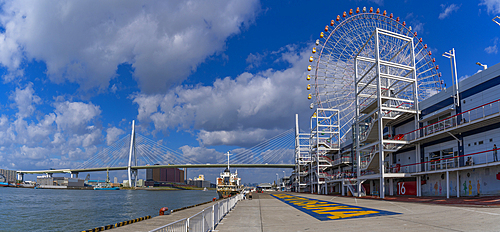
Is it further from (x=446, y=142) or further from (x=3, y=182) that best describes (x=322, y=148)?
(x=3, y=182)

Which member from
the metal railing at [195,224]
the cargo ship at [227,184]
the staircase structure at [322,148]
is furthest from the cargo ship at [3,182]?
the metal railing at [195,224]

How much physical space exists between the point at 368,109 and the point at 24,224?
146 feet

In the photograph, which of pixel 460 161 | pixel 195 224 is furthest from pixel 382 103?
pixel 195 224

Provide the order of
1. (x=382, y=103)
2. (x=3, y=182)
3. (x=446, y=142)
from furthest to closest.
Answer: (x=3, y=182), (x=382, y=103), (x=446, y=142)

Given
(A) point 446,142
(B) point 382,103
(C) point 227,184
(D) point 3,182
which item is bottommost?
(D) point 3,182

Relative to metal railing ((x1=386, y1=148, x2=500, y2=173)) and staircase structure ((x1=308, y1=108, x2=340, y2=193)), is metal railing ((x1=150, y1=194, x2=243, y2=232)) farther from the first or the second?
staircase structure ((x1=308, y1=108, x2=340, y2=193))

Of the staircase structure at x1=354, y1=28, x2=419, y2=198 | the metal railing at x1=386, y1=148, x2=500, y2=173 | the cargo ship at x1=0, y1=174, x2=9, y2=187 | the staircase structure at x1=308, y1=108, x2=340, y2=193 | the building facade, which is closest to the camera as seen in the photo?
the metal railing at x1=386, y1=148, x2=500, y2=173

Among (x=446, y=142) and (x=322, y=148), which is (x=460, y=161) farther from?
(x=322, y=148)

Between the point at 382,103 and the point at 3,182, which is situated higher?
the point at 382,103

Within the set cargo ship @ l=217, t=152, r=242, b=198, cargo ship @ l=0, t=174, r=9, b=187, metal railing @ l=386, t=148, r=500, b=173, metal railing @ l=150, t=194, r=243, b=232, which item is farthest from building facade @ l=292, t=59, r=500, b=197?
cargo ship @ l=0, t=174, r=9, b=187

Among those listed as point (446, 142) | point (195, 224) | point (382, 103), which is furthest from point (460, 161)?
point (195, 224)

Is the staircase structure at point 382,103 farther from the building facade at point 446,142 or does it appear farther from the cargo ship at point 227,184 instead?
the cargo ship at point 227,184

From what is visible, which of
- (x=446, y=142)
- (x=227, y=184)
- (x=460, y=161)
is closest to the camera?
(x=460, y=161)

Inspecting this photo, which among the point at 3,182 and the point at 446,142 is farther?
the point at 3,182
